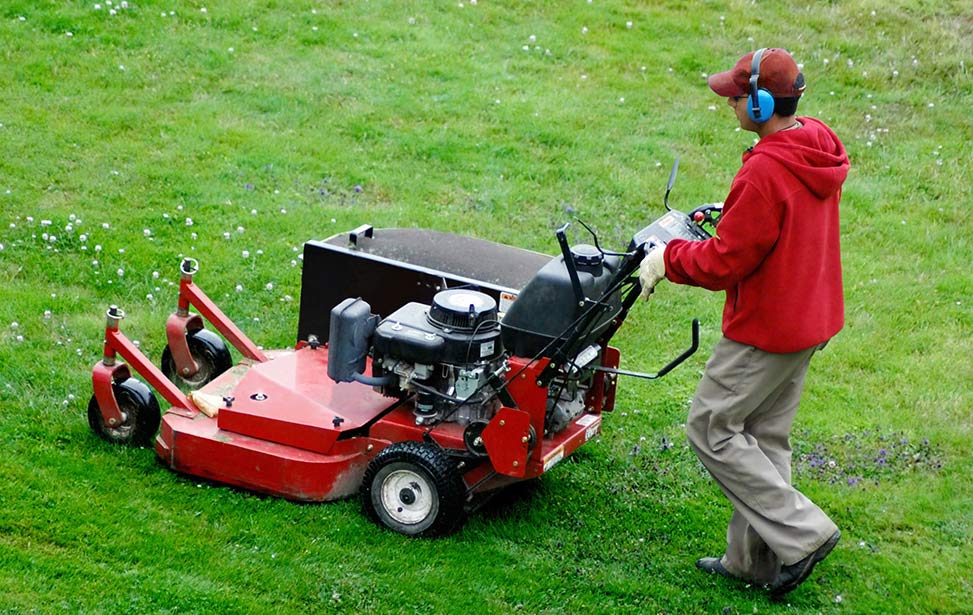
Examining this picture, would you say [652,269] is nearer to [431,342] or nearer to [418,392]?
[431,342]

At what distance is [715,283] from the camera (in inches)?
189

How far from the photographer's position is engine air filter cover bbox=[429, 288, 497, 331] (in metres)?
5.37

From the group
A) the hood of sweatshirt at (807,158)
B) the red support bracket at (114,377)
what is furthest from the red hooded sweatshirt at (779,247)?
the red support bracket at (114,377)

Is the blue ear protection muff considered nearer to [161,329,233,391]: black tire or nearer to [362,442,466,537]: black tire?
[362,442,466,537]: black tire

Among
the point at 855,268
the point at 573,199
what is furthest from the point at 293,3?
the point at 855,268

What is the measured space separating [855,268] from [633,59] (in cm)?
374

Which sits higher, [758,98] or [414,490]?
[758,98]

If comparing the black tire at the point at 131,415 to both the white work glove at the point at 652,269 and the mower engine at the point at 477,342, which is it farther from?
the white work glove at the point at 652,269

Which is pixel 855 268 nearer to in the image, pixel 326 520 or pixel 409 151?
pixel 409 151

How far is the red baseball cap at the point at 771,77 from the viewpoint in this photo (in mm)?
4676

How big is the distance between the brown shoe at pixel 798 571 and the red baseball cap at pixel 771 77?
177cm

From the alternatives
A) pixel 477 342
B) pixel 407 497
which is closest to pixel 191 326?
pixel 407 497

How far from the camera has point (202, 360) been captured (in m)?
6.60

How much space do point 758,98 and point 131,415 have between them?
324cm
